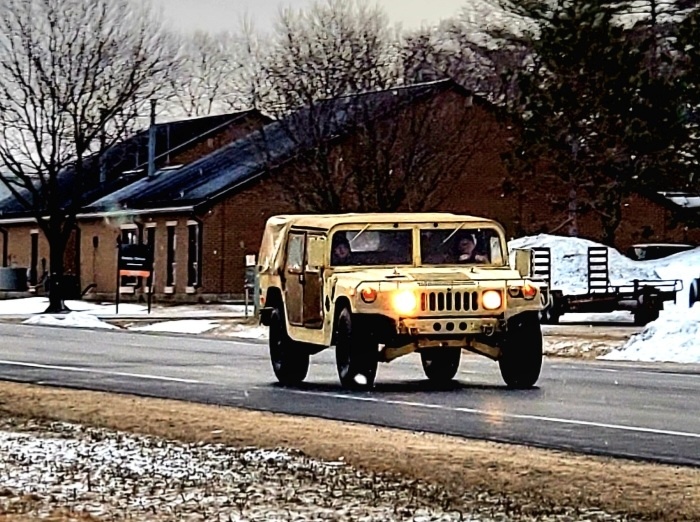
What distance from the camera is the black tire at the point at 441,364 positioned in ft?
68.1

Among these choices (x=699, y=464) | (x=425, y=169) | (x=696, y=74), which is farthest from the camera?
(x=425, y=169)

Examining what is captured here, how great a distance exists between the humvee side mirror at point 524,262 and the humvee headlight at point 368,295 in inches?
76.9

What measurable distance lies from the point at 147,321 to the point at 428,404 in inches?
1144

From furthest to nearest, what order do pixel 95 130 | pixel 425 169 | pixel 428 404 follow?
pixel 95 130 < pixel 425 169 < pixel 428 404

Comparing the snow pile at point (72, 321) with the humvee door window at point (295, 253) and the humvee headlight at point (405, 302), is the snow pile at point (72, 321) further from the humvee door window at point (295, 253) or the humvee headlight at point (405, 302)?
the humvee headlight at point (405, 302)

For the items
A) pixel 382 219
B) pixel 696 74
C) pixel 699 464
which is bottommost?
pixel 699 464

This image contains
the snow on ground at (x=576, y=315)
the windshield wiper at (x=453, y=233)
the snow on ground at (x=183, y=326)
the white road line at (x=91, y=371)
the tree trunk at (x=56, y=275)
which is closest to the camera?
the windshield wiper at (x=453, y=233)

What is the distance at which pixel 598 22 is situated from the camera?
4622 cm

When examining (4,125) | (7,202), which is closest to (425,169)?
(4,125)

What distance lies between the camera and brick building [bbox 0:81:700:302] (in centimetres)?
4747

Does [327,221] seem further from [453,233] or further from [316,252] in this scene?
[453,233]

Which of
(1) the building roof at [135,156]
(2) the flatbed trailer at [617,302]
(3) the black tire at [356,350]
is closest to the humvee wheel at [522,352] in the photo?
(3) the black tire at [356,350]

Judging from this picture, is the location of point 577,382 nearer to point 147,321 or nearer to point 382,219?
point 382,219

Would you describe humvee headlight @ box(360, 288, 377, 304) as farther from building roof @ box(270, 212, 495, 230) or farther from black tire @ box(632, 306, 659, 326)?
black tire @ box(632, 306, 659, 326)
